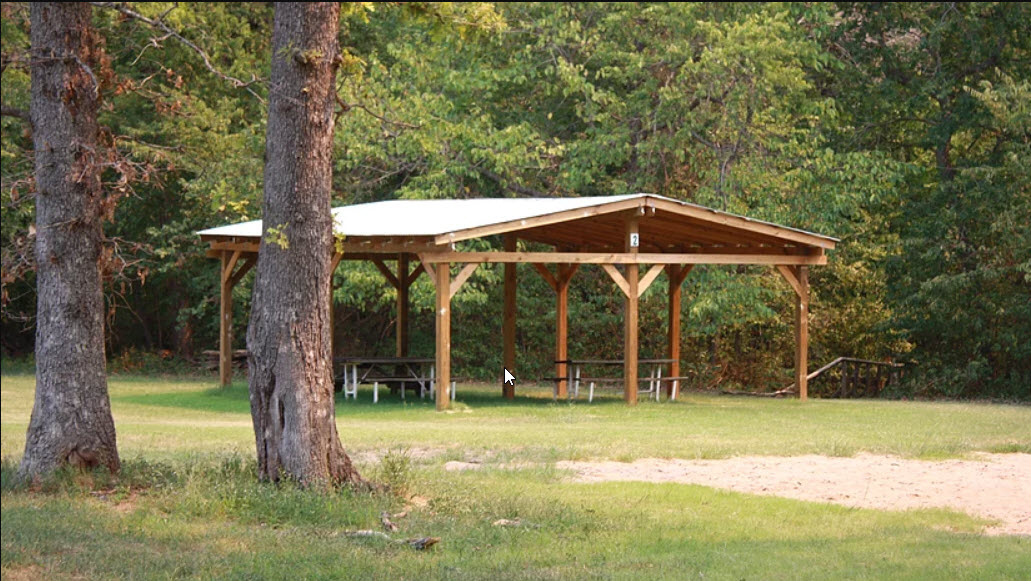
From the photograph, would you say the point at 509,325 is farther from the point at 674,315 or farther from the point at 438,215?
the point at 674,315

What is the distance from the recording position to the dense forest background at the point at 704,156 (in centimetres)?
2653

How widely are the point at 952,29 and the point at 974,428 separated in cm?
1396

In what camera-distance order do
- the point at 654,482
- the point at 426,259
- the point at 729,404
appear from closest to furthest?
the point at 654,482 < the point at 426,259 < the point at 729,404

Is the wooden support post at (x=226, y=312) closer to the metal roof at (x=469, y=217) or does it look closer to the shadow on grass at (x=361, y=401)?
the shadow on grass at (x=361, y=401)

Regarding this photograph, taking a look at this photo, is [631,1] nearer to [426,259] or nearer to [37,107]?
[426,259]

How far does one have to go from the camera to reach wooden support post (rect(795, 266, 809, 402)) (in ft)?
73.7

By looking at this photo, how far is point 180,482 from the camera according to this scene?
10211 mm

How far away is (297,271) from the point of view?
1009 cm

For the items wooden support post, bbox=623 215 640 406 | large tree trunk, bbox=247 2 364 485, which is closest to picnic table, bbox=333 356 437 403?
wooden support post, bbox=623 215 640 406

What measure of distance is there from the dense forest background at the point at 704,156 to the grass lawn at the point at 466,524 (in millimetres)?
12128

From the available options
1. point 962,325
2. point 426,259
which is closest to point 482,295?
point 426,259

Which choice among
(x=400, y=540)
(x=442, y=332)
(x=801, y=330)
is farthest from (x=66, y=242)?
(x=801, y=330)

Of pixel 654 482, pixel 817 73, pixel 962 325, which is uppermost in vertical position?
pixel 817 73

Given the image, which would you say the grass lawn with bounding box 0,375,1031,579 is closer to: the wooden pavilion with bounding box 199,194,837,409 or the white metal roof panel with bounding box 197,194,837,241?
the wooden pavilion with bounding box 199,194,837,409
